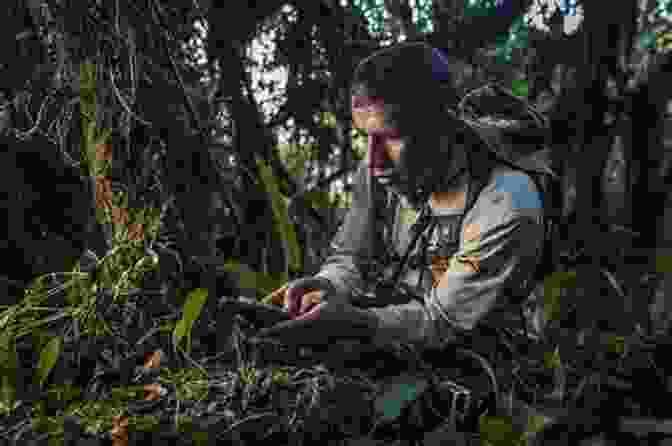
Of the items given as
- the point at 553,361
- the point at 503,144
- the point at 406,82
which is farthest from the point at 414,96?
the point at 553,361

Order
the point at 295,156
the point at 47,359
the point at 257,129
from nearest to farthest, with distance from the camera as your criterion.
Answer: the point at 47,359, the point at 257,129, the point at 295,156

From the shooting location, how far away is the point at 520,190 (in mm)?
1976

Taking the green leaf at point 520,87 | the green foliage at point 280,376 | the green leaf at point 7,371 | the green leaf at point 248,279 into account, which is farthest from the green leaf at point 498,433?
the green leaf at point 520,87

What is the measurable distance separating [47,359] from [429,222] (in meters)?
1.12

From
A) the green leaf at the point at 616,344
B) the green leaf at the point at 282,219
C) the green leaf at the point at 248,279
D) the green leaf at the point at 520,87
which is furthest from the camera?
the green leaf at the point at 520,87

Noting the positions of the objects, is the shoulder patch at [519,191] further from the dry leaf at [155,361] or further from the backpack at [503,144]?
A: the dry leaf at [155,361]

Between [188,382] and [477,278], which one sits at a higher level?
[477,278]

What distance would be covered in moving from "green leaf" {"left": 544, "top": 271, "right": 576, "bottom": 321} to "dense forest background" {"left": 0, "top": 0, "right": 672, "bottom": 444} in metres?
0.20

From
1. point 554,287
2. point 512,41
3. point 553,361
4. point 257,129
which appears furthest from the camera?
point 512,41

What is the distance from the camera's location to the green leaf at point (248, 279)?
2049 mm

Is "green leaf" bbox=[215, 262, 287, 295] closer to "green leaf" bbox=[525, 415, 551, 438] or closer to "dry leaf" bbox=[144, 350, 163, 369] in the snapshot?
"dry leaf" bbox=[144, 350, 163, 369]

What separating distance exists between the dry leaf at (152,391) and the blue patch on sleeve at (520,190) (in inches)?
40.3

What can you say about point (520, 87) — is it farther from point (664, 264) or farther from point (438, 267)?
point (438, 267)

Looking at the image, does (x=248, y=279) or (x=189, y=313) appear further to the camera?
(x=248, y=279)
